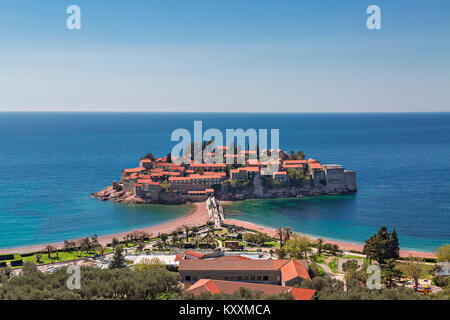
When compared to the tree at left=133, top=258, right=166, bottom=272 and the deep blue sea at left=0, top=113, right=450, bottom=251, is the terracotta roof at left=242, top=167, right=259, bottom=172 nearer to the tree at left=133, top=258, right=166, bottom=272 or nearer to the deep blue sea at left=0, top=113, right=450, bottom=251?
the deep blue sea at left=0, top=113, right=450, bottom=251

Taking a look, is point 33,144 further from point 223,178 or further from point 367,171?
point 367,171

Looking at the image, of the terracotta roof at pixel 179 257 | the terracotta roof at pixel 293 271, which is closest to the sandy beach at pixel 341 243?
the terracotta roof at pixel 293 271

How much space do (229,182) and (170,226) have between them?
69.7 feet

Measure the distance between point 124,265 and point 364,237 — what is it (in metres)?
31.5

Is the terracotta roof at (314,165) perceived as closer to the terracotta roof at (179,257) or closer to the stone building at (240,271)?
the terracotta roof at (179,257)

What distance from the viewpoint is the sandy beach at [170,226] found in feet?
161

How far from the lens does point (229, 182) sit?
77.9m

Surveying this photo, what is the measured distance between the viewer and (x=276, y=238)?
5131 centimetres

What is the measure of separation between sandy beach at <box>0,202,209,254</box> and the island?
5.20m

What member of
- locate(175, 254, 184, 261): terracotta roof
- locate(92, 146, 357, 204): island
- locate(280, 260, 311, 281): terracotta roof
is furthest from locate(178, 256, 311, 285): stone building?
locate(92, 146, 357, 204): island

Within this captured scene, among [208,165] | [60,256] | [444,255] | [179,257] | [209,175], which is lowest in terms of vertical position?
[60,256]

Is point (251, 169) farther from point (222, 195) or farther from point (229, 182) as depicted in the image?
point (222, 195)

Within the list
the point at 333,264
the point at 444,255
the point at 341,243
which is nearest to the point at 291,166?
the point at 341,243
